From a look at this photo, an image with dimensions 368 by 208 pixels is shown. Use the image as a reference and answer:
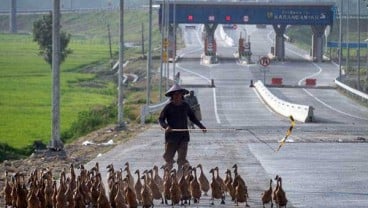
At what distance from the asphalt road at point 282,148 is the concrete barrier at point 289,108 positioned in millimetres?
415

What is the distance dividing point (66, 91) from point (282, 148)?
143ft

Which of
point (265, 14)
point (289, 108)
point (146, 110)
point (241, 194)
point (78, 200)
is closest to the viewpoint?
point (78, 200)

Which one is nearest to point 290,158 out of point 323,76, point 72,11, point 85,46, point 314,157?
point 314,157

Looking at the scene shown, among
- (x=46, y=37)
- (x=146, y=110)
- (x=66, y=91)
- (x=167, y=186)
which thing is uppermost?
(x=46, y=37)

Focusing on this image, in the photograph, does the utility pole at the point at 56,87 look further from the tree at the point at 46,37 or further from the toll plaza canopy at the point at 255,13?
the toll plaza canopy at the point at 255,13

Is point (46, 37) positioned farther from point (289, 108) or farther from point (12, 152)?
point (12, 152)

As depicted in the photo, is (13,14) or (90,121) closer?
→ (90,121)

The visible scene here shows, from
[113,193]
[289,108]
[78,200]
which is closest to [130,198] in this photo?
[113,193]

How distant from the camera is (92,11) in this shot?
175 m

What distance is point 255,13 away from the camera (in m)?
103

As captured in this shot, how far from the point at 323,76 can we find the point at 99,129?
1680 inches

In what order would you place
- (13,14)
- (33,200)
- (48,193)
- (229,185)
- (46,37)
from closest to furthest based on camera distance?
(33,200) → (48,193) → (229,185) → (46,37) → (13,14)

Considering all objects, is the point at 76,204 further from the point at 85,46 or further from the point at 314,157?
the point at 85,46

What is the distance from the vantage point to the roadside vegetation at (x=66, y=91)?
1825 inches
